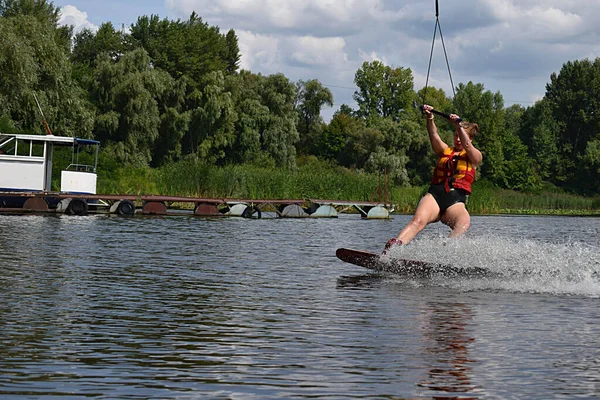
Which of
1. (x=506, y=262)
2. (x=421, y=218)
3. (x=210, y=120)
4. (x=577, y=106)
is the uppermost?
(x=577, y=106)

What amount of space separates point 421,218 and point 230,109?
5452cm

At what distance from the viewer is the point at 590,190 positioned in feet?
319

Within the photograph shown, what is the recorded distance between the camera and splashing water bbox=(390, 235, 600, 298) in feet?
42.4

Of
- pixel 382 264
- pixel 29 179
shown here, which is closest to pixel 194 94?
pixel 29 179

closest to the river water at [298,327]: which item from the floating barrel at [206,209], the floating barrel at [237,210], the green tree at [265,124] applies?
the floating barrel at [206,209]

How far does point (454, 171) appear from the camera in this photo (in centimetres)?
1342

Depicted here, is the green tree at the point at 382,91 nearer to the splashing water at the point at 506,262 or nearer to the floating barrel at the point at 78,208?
the floating barrel at the point at 78,208

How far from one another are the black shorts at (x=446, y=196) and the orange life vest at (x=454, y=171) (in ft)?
0.19

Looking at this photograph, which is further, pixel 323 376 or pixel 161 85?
pixel 161 85

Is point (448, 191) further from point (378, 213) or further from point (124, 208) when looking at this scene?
point (378, 213)

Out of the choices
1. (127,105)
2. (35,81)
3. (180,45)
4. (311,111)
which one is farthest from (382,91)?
(35,81)

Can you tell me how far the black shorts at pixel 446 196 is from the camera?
13375mm

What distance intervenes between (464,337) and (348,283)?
15.6 ft

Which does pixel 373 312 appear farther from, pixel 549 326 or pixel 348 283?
pixel 348 283
